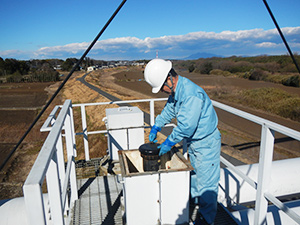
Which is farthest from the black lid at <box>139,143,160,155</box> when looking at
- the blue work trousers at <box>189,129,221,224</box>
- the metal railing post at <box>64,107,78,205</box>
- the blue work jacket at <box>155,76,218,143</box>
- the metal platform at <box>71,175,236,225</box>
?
the metal railing post at <box>64,107,78,205</box>

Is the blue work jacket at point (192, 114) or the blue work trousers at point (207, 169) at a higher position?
the blue work jacket at point (192, 114)

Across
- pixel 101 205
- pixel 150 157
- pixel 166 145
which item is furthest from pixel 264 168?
pixel 101 205

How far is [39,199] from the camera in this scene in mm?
1047

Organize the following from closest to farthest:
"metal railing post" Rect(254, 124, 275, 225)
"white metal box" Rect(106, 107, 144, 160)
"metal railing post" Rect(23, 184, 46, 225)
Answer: "metal railing post" Rect(23, 184, 46, 225) → "metal railing post" Rect(254, 124, 275, 225) → "white metal box" Rect(106, 107, 144, 160)

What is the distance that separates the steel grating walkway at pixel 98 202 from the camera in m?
2.89

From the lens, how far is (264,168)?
2029 mm

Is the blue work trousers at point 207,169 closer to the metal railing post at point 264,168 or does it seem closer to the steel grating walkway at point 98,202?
the metal railing post at point 264,168

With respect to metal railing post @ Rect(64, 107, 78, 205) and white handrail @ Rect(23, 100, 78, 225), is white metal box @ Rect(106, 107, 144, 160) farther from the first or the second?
white handrail @ Rect(23, 100, 78, 225)

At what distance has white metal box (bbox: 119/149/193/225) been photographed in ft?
7.59

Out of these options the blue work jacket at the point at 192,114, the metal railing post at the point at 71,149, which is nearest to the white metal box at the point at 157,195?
the blue work jacket at the point at 192,114

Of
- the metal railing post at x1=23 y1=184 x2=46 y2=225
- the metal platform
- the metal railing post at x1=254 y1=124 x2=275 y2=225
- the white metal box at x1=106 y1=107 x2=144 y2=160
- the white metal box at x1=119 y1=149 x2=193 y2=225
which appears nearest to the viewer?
the metal railing post at x1=23 y1=184 x2=46 y2=225

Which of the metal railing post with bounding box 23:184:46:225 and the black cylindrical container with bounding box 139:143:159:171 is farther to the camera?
the black cylindrical container with bounding box 139:143:159:171

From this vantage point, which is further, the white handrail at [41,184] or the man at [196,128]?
the man at [196,128]

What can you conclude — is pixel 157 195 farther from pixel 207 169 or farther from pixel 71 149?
pixel 71 149
